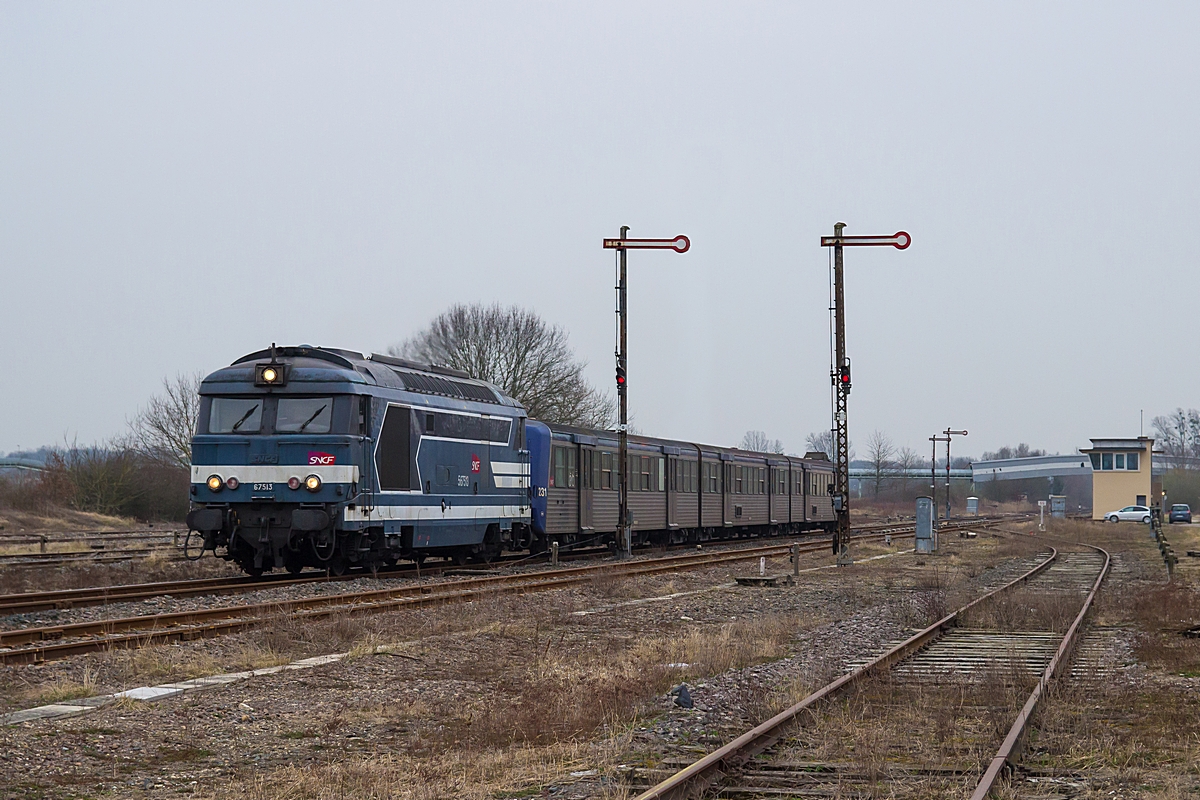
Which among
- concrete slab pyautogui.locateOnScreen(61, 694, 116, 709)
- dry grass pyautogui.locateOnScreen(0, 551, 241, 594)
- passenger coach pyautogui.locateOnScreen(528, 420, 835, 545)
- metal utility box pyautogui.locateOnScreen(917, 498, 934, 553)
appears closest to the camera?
concrete slab pyautogui.locateOnScreen(61, 694, 116, 709)

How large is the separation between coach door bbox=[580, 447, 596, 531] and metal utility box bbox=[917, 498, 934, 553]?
9.25 metres

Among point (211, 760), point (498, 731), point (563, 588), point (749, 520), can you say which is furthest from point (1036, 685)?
point (749, 520)

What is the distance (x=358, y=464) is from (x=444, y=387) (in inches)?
169

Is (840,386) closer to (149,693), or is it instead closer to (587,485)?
(587,485)

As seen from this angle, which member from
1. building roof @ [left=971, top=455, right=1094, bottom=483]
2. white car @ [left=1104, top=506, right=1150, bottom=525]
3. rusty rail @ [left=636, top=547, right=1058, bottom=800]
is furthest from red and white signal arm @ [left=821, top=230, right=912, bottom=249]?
building roof @ [left=971, top=455, right=1094, bottom=483]

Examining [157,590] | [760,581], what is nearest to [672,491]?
[760,581]

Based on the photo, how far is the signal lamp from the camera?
20547 millimetres

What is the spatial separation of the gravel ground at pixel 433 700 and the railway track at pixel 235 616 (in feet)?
1.44

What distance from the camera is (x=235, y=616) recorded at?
15.4m

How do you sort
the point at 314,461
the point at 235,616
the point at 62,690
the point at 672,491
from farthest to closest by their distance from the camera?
the point at 672,491 < the point at 314,461 < the point at 235,616 < the point at 62,690

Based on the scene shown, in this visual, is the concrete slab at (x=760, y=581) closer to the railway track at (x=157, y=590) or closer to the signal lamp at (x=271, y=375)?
the railway track at (x=157, y=590)

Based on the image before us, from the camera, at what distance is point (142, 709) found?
9.66 metres

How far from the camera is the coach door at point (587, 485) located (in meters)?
32.8

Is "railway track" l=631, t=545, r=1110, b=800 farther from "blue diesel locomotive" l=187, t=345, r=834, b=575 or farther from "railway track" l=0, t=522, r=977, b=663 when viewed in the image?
"blue diesel locomotive" l=187, t=345, r=834, b=575
